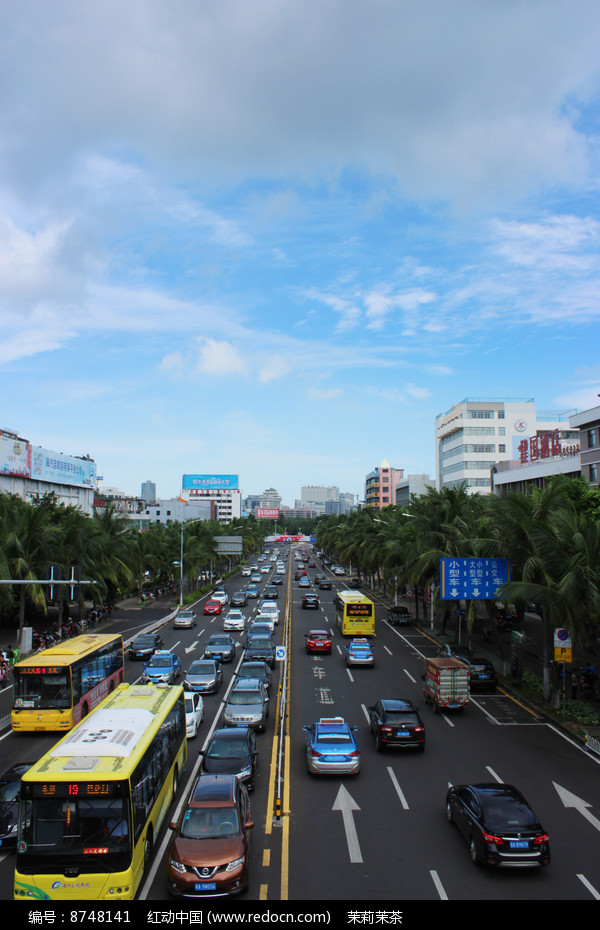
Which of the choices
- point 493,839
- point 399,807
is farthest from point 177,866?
point 399,807

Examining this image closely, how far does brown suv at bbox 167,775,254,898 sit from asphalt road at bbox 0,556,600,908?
73 centimetres

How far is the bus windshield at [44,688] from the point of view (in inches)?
854

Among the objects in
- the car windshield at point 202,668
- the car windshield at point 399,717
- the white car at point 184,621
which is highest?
the car windshield at point 399,717

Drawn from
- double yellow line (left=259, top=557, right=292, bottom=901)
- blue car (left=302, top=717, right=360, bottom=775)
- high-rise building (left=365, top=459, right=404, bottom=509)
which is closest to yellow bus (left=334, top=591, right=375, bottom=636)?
double yellow line (left=259, top=557, right=292, bottom=901)

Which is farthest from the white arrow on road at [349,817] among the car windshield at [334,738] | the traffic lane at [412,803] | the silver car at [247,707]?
the silver car at [247,707]

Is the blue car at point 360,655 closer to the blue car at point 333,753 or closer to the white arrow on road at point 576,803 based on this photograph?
the blue car at point 333,753

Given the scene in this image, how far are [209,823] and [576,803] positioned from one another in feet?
32.9

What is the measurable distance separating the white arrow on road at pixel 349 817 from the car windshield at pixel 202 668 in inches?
478

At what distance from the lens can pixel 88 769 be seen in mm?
11055

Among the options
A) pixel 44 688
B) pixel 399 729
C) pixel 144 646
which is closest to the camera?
pixel 399 729

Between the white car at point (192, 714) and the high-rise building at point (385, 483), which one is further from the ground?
the high-rise building at point (385, 483)

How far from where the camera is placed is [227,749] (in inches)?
691

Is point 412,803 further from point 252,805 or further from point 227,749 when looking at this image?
point 227,749

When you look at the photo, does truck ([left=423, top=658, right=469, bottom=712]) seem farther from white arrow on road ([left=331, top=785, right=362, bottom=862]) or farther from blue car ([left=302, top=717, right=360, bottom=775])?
white arrow on road ([left=331, top=785, right=362, bottom=862])
